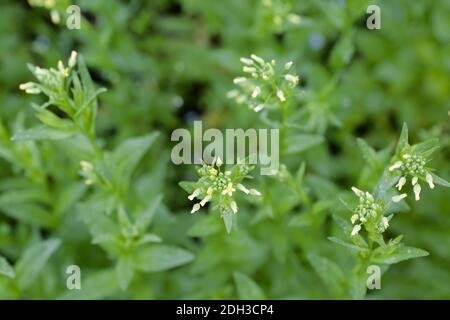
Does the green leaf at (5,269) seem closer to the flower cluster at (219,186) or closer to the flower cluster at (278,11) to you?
the flower cluster at (219,186)

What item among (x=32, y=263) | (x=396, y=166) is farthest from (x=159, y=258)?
(x=396, y=166)

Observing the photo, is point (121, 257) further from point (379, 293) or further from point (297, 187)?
point (379, 293)

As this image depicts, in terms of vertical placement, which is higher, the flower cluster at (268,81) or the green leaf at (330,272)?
the flower cluster at (268,81)

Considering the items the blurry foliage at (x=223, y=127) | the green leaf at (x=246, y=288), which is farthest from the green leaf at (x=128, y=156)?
the green leaf at (x=246, y=288)

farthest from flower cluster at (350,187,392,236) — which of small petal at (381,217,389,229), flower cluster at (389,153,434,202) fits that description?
flower cluster at (389,153,434,202)

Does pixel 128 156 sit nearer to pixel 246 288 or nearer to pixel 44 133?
pixel 44 133
